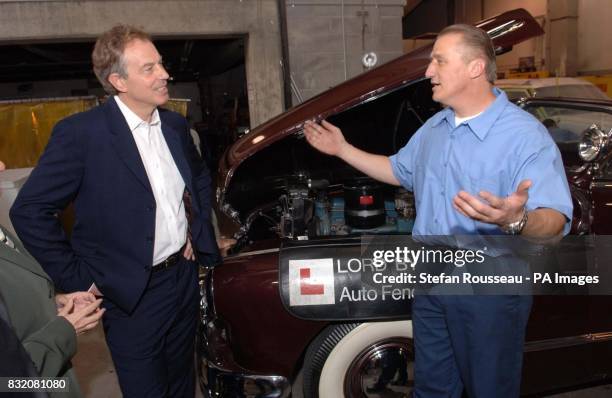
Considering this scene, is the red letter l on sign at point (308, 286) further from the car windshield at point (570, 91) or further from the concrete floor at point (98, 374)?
the car windshield at point (570, 91)

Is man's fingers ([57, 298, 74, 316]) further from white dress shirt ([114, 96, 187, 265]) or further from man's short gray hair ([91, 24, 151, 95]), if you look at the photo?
man's short gray hair ([91, 24, 151, 95])

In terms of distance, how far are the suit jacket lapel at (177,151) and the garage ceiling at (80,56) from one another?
213 inches

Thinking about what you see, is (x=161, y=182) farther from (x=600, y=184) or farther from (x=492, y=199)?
(x=600, y=184)

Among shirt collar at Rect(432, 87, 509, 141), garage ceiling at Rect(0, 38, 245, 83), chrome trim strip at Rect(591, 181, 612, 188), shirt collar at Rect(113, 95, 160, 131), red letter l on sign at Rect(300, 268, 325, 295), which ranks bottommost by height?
red letter l on sign at Rect(300, 268, 325, 295)

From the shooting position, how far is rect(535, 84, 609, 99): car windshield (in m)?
5.96

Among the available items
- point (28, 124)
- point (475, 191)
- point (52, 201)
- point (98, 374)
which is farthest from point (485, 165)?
point (28, 124)

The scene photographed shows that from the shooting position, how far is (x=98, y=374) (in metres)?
3.00

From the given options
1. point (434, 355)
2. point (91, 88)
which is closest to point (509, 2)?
point (91, 88)

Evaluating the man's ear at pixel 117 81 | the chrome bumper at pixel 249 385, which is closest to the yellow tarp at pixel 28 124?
the man's ear at pixel 117 81

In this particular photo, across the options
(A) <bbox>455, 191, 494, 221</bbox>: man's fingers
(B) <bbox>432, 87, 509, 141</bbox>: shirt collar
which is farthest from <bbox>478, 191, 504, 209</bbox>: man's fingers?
(B) <bbox>432, 87, 509, 141</bbox>: shirt collar

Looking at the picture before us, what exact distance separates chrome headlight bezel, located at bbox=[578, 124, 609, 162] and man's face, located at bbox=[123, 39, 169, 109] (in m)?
1.95

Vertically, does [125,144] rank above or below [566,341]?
above

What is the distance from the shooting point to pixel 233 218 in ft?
9.26

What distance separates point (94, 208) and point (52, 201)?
0.15 m
